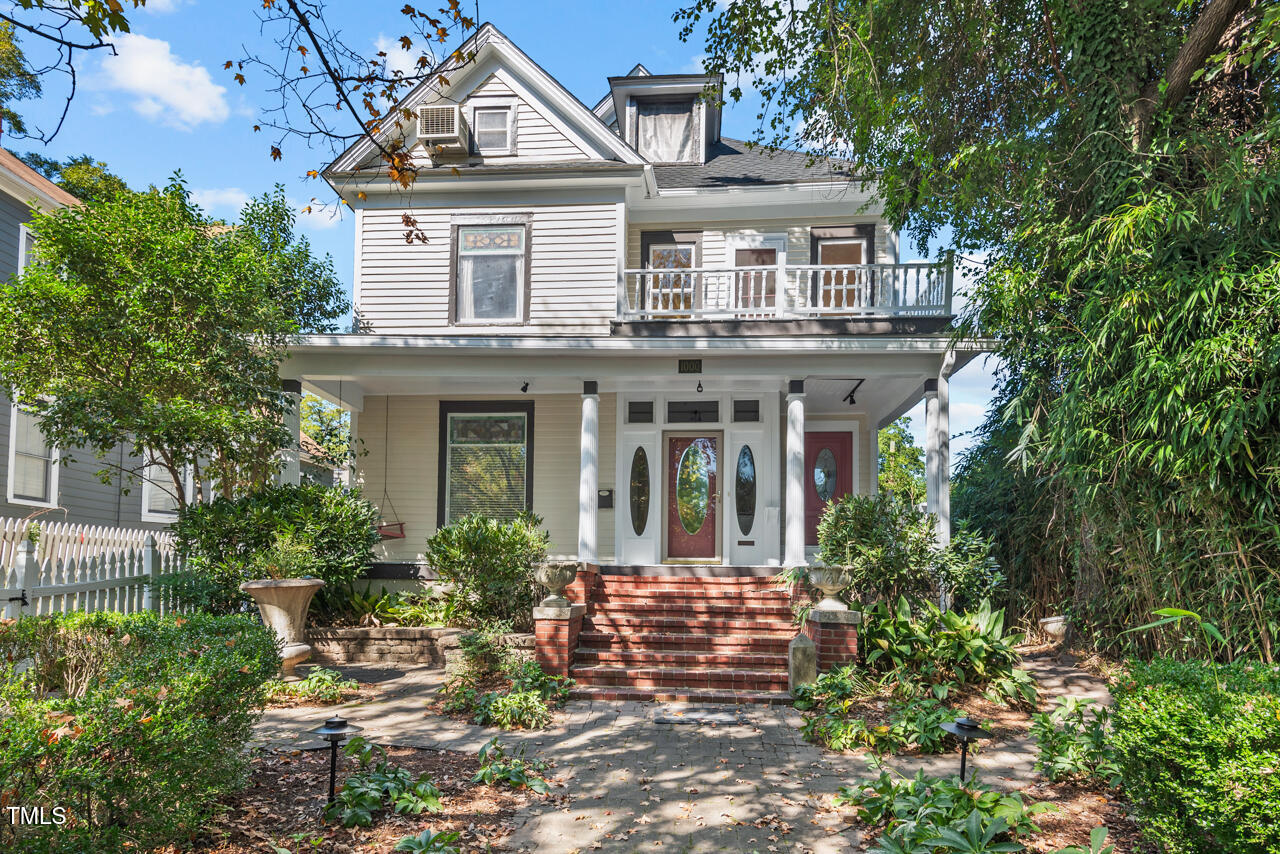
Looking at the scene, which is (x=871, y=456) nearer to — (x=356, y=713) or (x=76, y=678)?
(x=356, y=713)

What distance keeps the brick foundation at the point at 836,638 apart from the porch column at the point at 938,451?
269 cm

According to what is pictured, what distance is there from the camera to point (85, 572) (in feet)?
24.4

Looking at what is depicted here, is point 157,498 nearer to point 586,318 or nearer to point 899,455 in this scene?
point 586,318

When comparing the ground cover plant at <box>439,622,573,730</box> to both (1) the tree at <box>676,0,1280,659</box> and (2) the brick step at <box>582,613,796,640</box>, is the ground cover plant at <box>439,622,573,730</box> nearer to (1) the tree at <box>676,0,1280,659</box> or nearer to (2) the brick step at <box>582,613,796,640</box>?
(2) the brick step at <box>582,613,796,640</box>

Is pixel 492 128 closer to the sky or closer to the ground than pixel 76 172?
closer to the ground

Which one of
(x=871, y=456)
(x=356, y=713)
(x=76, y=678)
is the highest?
Answer: (x=871, y=456)

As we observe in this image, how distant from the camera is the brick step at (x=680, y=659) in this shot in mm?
8375

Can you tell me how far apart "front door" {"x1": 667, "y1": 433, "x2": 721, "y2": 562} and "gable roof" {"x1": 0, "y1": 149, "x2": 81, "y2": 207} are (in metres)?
9.16

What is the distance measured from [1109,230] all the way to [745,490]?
20.1ft

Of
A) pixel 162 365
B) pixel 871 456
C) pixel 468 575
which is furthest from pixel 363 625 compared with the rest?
pixel 871 456

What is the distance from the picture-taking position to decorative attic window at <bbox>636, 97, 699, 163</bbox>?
46.2ft

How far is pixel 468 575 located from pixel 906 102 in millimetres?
7187

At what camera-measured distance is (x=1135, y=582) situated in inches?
280

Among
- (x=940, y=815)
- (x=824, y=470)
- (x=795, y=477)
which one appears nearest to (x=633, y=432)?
(x=795, y=477)
